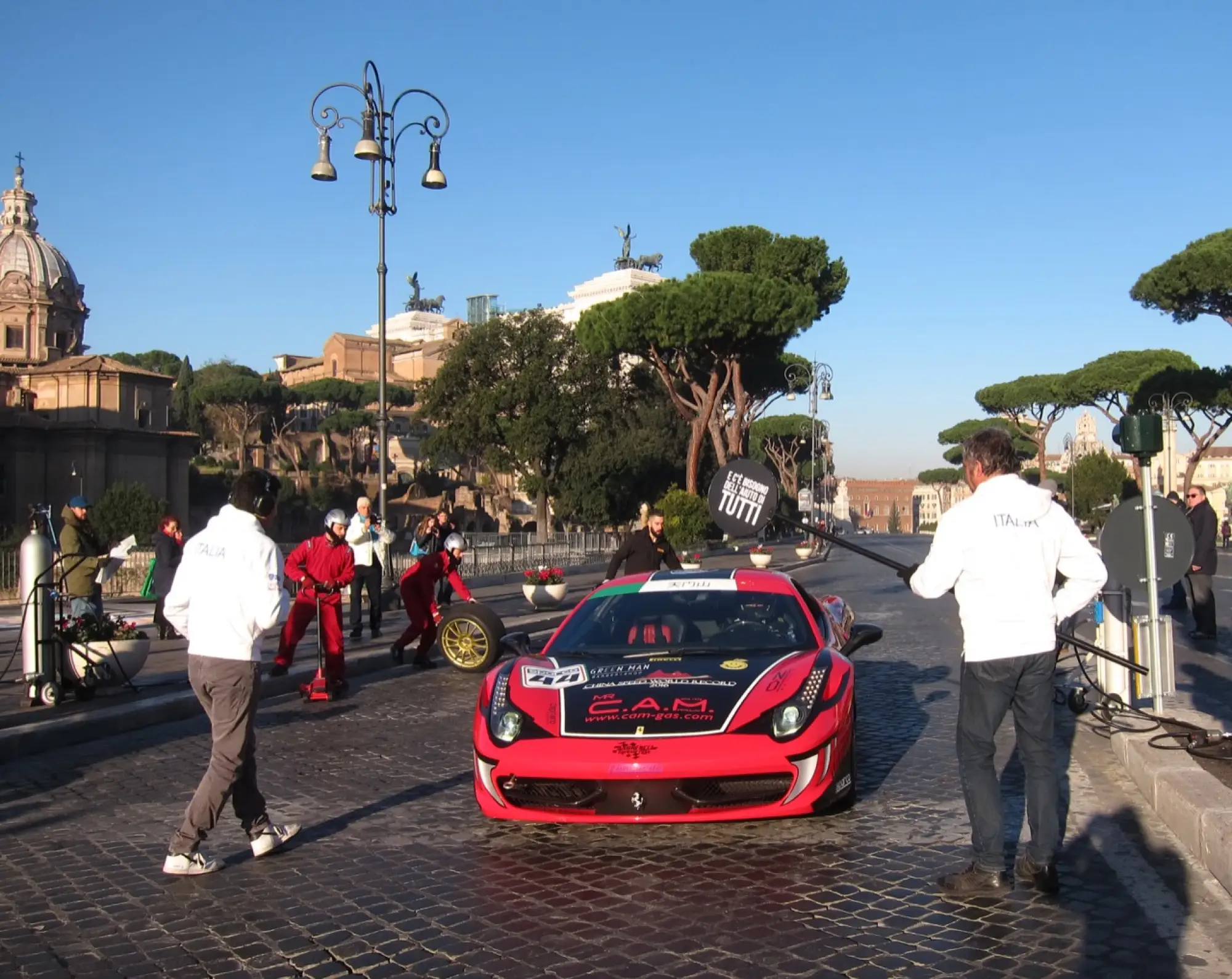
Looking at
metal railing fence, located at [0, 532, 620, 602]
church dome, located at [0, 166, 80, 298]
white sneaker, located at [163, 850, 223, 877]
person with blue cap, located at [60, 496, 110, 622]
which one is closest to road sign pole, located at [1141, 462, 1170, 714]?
white sneaker, located at [163, 850, 223, 877]

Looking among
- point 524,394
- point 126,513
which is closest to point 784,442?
point 524,394

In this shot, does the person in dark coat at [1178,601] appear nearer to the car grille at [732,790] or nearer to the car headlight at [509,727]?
the car grille at [732,790]

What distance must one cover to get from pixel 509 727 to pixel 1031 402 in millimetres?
66809

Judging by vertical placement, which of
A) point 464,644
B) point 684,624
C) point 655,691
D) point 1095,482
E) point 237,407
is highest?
point 237,407

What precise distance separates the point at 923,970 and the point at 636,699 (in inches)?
79.4

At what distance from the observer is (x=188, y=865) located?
5066mm

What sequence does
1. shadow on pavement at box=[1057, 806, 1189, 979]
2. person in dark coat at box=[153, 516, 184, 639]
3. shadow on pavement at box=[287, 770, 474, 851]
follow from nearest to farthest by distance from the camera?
1. shadow on pavement at box=[1057, 806, 1189, 979]
2. shadow on pavement at box=[287, 770, 474, 851]
3. person in dark coat at box=[153, 516, 184, 639]

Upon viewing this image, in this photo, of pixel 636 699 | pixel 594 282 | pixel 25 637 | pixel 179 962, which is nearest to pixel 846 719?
pixel 636 699

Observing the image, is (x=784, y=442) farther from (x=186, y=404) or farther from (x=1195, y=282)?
(x=186, y=404)

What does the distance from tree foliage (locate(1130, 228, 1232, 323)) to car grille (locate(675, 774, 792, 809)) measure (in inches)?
1750

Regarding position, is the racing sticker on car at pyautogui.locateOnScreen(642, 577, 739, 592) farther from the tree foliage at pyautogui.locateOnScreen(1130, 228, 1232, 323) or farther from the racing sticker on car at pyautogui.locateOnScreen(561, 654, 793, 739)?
the tree foliage at pyautogui.locateOnScreen(1130, 228, 1232, 323)

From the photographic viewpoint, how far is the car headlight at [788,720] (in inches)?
214

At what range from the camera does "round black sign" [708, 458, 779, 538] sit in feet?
22.0

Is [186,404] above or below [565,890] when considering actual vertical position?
above
